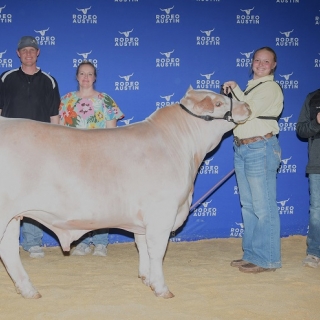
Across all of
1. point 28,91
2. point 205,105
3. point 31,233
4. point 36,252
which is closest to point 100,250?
A: point 36,252

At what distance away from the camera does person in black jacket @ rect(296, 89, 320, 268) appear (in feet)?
17.0

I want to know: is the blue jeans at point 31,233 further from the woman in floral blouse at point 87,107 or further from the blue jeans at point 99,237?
the woman in floral blouse at point 87,107

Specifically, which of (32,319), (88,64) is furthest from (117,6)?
(32,319)

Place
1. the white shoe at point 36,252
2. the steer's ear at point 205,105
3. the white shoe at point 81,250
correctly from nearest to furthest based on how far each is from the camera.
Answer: the steer's ear at point 205,105 < the white shoe at point 36,252 < the white shoe at point 81,250

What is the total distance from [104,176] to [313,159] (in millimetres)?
2464

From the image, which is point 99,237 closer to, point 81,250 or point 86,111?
point 81,250

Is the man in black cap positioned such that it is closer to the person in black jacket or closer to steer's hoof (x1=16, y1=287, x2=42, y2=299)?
steer's hoof (x1=16, y1=287, x2=42, y2=299)

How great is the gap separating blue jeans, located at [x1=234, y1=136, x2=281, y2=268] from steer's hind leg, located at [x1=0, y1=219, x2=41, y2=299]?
7.77ft

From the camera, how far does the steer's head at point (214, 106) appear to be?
14.5 ft

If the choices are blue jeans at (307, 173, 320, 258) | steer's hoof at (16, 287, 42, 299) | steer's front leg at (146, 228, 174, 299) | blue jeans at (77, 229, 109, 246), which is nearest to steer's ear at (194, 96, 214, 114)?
steer's front leg at (146, 228, 174, 299)

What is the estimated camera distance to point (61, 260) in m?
5.61

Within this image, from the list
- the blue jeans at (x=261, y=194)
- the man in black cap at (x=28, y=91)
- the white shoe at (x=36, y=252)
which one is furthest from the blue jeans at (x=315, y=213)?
the white shoe at (x=36, y=252)

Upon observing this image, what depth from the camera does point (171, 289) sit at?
4500 millimetres

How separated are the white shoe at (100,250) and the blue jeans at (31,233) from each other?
697 millimetres
